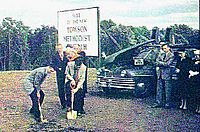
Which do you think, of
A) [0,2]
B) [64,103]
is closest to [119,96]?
[64,103]

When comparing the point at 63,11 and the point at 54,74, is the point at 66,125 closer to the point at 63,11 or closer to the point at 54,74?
the point at 54,74

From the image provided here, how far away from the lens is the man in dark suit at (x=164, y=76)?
17.6 feet

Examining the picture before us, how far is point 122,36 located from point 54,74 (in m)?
0.71

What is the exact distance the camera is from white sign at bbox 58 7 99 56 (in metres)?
4.85

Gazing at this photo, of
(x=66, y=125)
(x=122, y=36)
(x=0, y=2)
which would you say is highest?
(x=0, y=2)

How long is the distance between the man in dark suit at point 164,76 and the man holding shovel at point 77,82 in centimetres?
81

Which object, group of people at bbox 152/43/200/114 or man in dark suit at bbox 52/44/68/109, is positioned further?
group of people at bbox 152/43/200/114

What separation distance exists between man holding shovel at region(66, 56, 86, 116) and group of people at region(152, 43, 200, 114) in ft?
2.45

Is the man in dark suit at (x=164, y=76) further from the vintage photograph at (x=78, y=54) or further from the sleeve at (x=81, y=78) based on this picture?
the sleeve at (x=81, y=78)

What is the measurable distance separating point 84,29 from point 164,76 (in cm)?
109

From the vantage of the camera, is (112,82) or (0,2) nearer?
(0,2)

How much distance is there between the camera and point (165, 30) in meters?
4.96

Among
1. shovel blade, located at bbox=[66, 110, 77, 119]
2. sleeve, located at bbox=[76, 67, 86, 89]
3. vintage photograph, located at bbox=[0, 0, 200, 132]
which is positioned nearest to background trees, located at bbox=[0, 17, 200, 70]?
vintage photograph, located at bbox=[0, 0, 200, 132]

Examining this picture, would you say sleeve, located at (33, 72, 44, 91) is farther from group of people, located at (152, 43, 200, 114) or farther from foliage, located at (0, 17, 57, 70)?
group of people, located at (152, 43, 200, 114)
